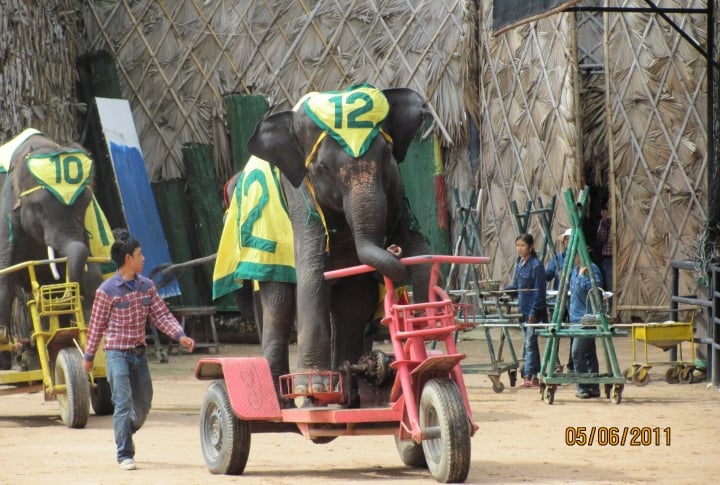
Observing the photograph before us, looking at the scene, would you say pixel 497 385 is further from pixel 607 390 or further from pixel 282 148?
pixel 282 148

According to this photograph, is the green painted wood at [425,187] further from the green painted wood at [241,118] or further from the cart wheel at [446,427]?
the cart wheel at [446,427]

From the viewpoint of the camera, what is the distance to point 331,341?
7.54 metres

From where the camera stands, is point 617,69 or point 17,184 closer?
point 17,184

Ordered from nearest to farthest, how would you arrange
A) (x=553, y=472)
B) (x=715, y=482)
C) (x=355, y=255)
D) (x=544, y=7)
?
(x=715, y=482) → (x=553, y=472) → (x=355, y=255) → (x=544, y=7)

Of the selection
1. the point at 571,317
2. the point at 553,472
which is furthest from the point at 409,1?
the point at 553,472


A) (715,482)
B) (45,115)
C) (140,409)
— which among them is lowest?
(715,482)

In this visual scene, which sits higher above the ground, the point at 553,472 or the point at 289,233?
the point at 289,233

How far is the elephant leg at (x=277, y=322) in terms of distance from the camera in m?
7.39

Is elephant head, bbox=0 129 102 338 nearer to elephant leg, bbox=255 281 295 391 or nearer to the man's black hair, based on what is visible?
the man's black hair

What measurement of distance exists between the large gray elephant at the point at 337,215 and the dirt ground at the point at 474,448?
2.13 feet

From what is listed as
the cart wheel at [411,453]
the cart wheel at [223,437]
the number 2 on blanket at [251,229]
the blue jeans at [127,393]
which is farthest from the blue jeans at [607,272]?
the cart wheel at [223,437]

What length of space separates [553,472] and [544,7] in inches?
215

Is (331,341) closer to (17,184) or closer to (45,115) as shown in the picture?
(17,184)
